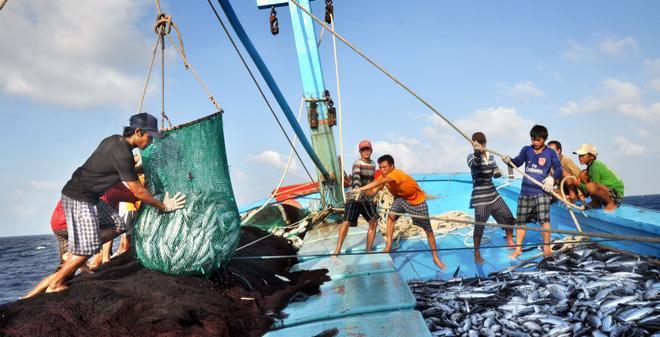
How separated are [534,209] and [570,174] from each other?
8.59 ft

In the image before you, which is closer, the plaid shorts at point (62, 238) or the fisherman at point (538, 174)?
the plaid shorts at point (62, 238)

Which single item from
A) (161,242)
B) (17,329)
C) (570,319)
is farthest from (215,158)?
(570,319)

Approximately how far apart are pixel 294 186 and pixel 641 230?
10.6 m

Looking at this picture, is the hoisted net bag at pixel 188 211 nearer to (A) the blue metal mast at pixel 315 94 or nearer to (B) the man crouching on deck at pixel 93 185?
(B) the man crouching on deck at pixel 93 185

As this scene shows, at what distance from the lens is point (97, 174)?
170 inches

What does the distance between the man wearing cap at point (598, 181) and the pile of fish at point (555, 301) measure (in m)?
1.95

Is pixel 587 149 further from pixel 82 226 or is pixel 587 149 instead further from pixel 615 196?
pixel 82 226

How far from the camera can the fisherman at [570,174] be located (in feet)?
27.3

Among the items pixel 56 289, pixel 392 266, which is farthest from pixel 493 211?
pixel 56 289

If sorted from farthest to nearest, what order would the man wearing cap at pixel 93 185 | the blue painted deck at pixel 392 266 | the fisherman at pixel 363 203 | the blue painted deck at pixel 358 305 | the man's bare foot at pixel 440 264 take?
1. the fisherman at pixel 363 203
2. the man's bare foot at pixel 440 264
3. the man wearing cap at pixel 93 185
4. the blue painted deck at pixel 392 266
5. the blue painted deck at pixel 358 305

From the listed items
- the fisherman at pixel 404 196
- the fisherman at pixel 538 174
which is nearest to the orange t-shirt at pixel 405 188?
the fisherman at pixel 404 196

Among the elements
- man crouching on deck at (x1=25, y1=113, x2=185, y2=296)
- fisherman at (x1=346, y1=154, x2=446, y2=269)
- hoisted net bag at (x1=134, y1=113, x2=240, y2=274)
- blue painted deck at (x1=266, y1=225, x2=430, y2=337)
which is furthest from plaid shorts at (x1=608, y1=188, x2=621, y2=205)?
man crouching on deck at (x1=25, y1=113, x2=185, y2=296)

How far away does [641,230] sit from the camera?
616cm

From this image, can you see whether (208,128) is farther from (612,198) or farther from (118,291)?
(612,198)
